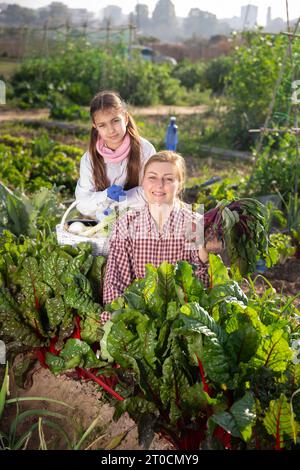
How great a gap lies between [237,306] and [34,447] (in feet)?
3.15

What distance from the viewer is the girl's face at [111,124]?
9.80 feet

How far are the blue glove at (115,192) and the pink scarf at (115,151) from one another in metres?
0.17

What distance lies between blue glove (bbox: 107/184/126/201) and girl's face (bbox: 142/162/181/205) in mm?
464

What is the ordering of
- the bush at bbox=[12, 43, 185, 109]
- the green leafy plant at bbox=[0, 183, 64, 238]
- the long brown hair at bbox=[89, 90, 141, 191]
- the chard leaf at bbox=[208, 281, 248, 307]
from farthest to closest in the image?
the bush at bbox=[12, 43, 185, 109]
the green leafy plant at bbox=[0, 183, 64, 238]
the long brown hair at bbox=[89, 90, 141, 191]
the chard leaf at bbox=[208, 281, 248, 307]

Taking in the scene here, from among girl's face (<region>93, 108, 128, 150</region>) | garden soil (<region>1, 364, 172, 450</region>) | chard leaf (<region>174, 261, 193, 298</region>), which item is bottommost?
garden soil (<region>1, 364, 172, 450</region>)

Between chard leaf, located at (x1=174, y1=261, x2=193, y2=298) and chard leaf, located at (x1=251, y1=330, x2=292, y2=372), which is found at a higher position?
chard leaf, located at (x1=174, y1=261, x2=193, y2=298)

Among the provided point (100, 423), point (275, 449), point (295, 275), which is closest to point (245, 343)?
point (275, 449)

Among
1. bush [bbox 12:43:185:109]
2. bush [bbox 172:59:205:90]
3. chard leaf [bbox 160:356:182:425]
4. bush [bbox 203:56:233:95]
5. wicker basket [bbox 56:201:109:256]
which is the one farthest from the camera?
bush [bbox 172:59:205:90]

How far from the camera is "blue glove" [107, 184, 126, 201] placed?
3.02 metres

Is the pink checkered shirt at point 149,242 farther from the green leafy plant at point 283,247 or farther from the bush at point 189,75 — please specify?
the bush at point 189,75

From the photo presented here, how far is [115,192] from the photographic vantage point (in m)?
3.03

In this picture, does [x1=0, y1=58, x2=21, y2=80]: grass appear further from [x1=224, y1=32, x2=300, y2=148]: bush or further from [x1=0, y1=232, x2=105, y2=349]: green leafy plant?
[x1=0, y1=232, x2=105, y2=349]: green leafy plant

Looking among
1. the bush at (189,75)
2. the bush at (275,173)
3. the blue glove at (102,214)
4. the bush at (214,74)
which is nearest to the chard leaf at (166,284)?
the blue glove at (102,214)

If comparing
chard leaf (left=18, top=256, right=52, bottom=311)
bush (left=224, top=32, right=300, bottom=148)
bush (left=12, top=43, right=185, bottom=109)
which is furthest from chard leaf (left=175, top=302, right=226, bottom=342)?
bush (left=12, top=43, right=185, bottom=109)
